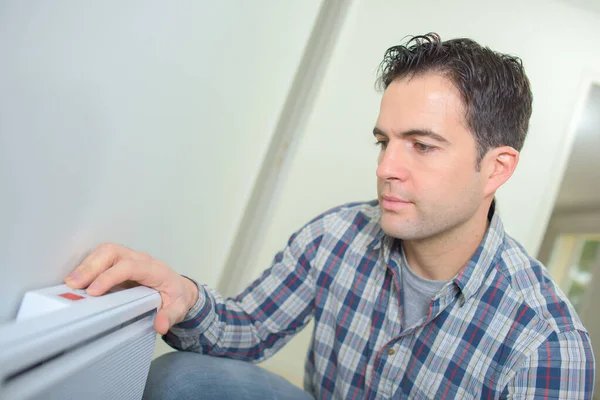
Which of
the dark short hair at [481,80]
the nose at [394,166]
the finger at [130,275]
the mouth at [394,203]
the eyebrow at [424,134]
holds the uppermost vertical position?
the dark short hair at [481,80]

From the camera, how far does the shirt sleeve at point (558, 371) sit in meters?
0.96

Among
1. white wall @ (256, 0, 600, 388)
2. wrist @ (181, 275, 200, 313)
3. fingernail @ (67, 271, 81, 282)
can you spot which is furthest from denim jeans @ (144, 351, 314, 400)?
white wall @ (256, 0, 600, 388)

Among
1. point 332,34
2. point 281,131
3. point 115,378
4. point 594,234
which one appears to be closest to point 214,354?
point 115,378

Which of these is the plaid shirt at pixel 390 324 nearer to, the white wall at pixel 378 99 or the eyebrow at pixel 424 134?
the eyebrow at pixel 424 134

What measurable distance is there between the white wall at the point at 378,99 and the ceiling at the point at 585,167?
80 centimetres

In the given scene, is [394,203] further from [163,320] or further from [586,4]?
[586,4]

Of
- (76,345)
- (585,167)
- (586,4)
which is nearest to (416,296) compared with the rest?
(76,345)

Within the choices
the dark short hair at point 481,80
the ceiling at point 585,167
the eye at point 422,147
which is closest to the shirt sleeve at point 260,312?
the eye at point 422,147

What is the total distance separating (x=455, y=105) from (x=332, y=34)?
1.52 m

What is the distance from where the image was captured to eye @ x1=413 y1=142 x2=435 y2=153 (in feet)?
3.72

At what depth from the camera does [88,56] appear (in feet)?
1.94

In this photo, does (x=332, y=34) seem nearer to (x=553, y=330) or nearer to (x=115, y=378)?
(x=553, y=330)

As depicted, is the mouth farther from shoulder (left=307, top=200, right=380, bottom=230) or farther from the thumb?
the thumb

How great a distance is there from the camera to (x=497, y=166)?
4.09 ft
